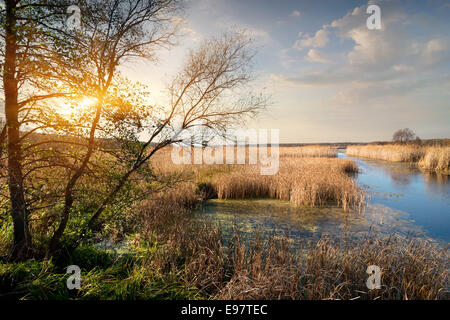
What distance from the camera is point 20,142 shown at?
3516 mm

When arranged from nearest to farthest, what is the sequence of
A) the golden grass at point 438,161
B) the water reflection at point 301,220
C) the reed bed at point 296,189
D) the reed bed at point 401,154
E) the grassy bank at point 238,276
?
1. the grassy bank at point 238,276
2. the water reflection at point 301,220
3. the reed bed at point 296,189
4. the golden grass at point 438,161
5. the reed bed at point 401,154

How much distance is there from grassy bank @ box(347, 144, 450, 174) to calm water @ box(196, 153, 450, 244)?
821cm

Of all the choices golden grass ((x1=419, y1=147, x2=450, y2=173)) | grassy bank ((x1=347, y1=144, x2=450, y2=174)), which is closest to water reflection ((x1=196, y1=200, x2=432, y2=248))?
golden grass ((x1=419, y1=147, x2=450, y2=173))

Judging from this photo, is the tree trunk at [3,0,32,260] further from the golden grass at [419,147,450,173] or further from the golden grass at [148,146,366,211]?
the golden grass at [419,147,450,173]

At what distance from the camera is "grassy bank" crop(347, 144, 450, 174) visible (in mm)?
17480

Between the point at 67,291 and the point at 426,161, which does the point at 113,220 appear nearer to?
the point at 67,291

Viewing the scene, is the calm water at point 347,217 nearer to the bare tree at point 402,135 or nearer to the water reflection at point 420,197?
the water reflection at point 420,197

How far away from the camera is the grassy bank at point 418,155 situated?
17480 mm

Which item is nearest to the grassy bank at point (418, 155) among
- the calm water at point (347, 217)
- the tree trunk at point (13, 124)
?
the calm water at point (347, 217)

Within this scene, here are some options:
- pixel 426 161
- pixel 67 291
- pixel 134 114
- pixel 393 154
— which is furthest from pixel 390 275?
pixel 393 154

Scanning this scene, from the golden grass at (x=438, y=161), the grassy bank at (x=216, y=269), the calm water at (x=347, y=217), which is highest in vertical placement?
the golden grass at (x=438, y=161)

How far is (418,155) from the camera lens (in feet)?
76.4

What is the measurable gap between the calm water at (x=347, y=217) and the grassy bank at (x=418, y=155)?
323 inches
